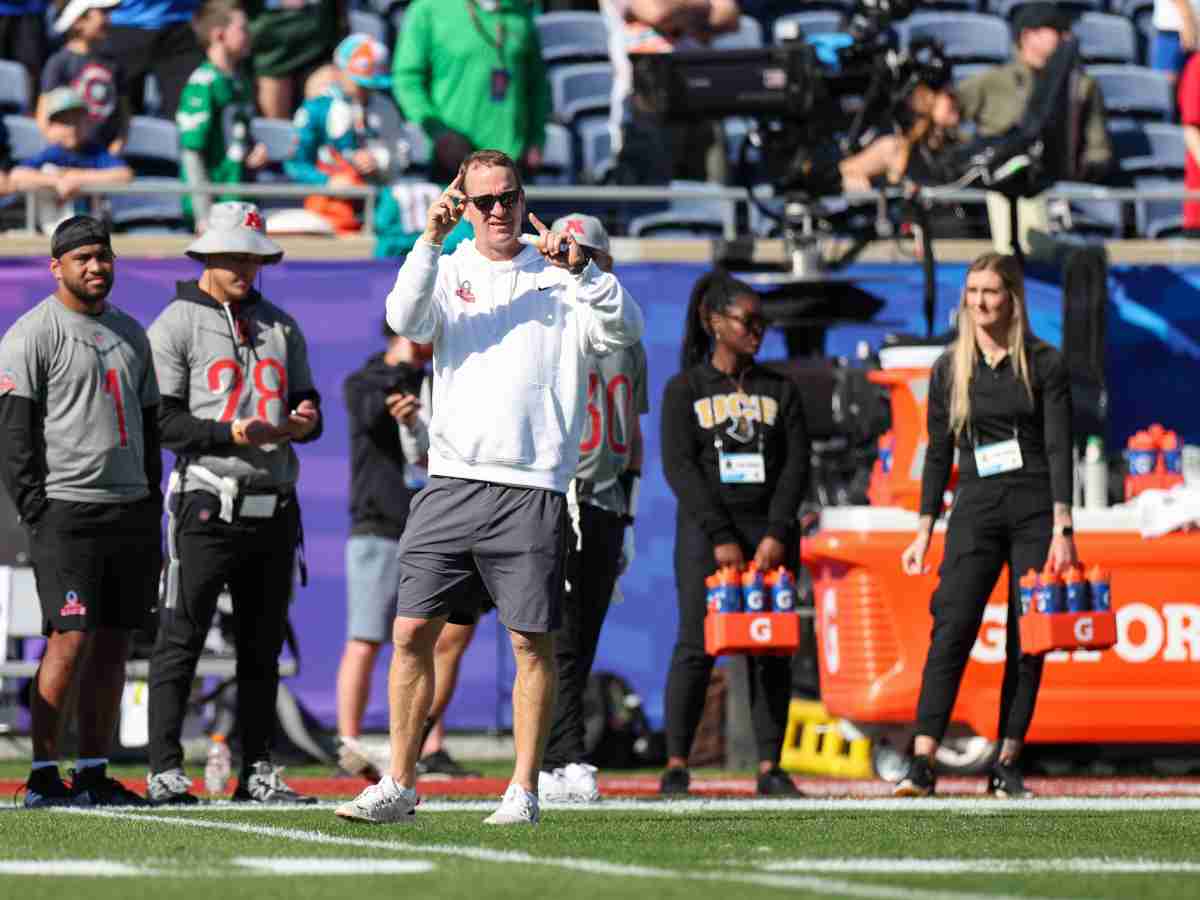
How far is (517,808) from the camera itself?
7168mm

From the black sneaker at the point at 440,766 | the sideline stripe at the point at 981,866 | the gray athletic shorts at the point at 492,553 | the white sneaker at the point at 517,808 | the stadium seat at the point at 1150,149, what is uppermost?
the stadium seat at the point at 1150,149

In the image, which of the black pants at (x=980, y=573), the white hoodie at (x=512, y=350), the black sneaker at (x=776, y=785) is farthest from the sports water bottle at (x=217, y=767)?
the white hoodie at (x=512, y=350)

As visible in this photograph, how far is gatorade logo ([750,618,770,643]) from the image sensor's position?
31.0ft

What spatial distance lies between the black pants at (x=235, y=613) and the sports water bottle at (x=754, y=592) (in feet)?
5.59

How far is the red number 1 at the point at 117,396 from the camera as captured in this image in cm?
851

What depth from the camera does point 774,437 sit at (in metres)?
9.76

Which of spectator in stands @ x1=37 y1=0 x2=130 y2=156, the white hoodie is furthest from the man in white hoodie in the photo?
spectator in stands @ x1=37 y1=0 x2=130 y2=156

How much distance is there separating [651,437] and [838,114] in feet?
5.99

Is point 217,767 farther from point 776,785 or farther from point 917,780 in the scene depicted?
point 917,780

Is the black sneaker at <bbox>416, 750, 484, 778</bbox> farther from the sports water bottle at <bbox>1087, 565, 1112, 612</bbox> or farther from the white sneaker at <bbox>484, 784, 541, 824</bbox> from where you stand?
the white sneaker at <bbox>484, 784, 541, 824</bbox>


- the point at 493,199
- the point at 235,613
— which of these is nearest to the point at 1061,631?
the point at 235,613

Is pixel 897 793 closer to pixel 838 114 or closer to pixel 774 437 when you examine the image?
pixel 774 437

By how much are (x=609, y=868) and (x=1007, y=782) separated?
3.65 m

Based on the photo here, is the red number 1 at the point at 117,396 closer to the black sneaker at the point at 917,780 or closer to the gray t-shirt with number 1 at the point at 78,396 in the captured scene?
the gray t-shirt with number 1 at the point at 78,396
